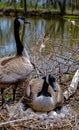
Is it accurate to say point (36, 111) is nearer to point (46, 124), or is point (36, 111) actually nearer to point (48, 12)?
point (46, 124)

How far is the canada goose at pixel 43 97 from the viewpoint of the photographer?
6.82 meters

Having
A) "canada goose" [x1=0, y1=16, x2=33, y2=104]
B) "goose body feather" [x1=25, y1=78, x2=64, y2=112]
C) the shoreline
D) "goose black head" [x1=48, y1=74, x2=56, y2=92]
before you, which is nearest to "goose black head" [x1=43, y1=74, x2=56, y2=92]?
"goose black head" [x1=48, y1=74, x2=56, y2=92]

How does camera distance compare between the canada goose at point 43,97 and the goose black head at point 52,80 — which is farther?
the goose black head at point 52,80

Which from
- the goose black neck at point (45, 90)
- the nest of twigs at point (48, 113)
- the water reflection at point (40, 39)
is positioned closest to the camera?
the nest of twigs at point (48, 113)

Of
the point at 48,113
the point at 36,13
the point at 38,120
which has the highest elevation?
the point at 38,120

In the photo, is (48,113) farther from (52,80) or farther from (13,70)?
(13,70)

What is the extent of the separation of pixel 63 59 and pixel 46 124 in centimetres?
359

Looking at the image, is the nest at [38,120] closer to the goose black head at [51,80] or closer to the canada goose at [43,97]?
the canada goose at [43,97]

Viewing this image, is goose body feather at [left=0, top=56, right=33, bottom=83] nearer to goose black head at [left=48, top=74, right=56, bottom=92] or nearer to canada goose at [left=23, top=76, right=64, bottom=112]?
canada goose at [left=23, top=76, right=64, bottom=112]

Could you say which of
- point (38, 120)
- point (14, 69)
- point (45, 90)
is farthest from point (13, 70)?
point (38, 120)

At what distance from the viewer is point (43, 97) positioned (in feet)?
22.6

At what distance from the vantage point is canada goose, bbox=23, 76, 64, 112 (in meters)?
6.82

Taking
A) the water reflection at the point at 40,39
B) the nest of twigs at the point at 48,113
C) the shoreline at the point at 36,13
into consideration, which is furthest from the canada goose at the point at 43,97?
the shoreline at the point at 36,13

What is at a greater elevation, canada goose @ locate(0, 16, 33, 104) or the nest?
canada goose @ locate(0, 16, 33, 104)
